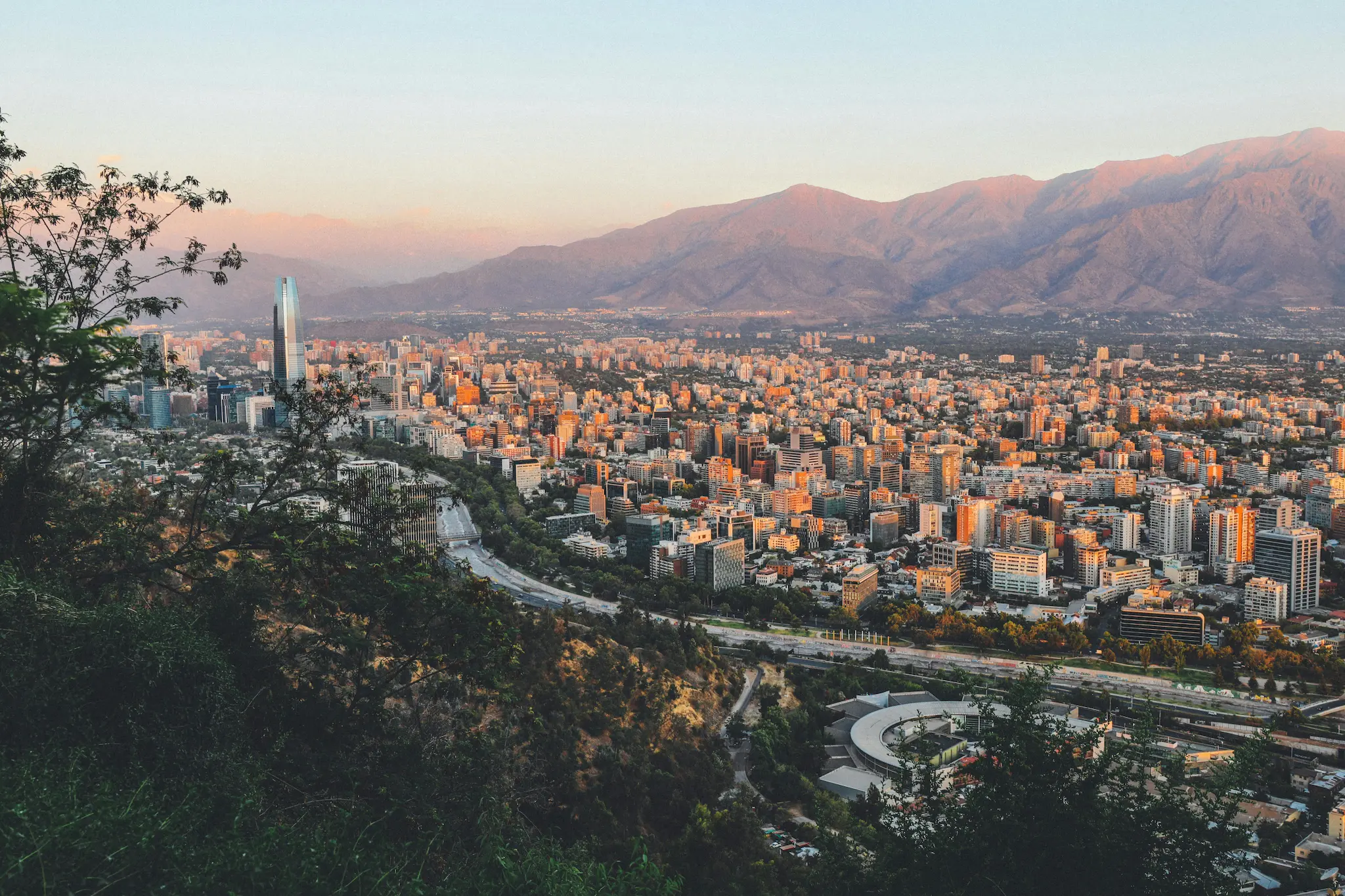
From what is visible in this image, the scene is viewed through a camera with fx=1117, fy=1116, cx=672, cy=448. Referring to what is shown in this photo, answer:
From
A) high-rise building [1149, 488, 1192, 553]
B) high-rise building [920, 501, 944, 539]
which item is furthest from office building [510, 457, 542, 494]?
high-rise building [1149, 488, 1192, 553]

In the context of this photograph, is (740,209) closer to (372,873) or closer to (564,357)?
(564,357)

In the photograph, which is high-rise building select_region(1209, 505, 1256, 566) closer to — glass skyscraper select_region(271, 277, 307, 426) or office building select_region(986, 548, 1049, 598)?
office building select_region(986, 548, 1049, 598)

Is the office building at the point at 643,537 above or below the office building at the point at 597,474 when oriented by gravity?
below

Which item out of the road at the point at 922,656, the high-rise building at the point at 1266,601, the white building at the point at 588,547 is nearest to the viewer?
the road at the point at 922,656

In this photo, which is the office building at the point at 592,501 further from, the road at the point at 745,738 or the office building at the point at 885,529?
the road at the point at 745,738

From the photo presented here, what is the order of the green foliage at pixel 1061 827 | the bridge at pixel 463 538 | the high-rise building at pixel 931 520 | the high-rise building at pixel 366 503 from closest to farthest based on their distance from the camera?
the green foliage at pixel 1061 827 → the high-rise building at pixel 366 503 → the bridge at pixel 463 538 → the high-rise building at pixel 931 520

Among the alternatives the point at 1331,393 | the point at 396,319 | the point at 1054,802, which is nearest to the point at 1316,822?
the point at 1054,802

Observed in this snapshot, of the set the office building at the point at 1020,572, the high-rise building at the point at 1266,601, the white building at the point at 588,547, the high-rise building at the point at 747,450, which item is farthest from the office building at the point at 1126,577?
the high-rise building at the point at 747,450
